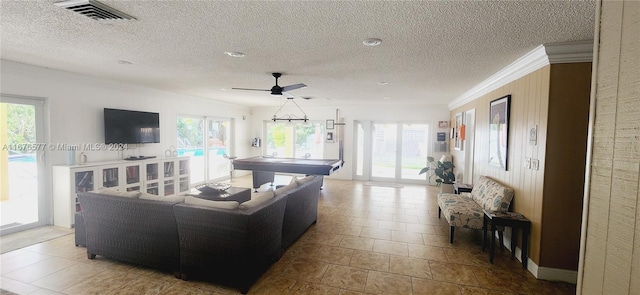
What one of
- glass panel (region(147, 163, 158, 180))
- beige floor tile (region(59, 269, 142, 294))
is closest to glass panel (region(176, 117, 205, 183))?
glass panel (region(147, 163, 158, 180))

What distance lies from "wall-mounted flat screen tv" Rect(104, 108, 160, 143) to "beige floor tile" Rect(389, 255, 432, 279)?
16.6 ft

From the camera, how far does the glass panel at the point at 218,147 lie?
7691 millimetres

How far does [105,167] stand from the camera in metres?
4.52

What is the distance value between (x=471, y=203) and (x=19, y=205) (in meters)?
6.51

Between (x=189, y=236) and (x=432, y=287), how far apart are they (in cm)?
239

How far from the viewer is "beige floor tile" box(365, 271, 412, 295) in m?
2.57

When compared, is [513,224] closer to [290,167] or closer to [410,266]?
[410,266]

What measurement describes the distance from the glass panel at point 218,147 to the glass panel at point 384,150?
4.48 metres

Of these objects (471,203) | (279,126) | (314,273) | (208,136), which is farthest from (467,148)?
(208,136)

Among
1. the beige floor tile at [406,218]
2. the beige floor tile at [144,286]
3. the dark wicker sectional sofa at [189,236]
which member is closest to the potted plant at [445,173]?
the beige floor tile at [406,218]

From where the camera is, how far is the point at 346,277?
280cm

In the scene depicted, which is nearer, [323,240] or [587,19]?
[587,19]

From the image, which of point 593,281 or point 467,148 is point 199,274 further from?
point 467,148

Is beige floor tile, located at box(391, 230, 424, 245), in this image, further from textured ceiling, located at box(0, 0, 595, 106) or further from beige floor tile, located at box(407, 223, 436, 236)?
textured ceiling, located at box(0, 0, 595, 106)
